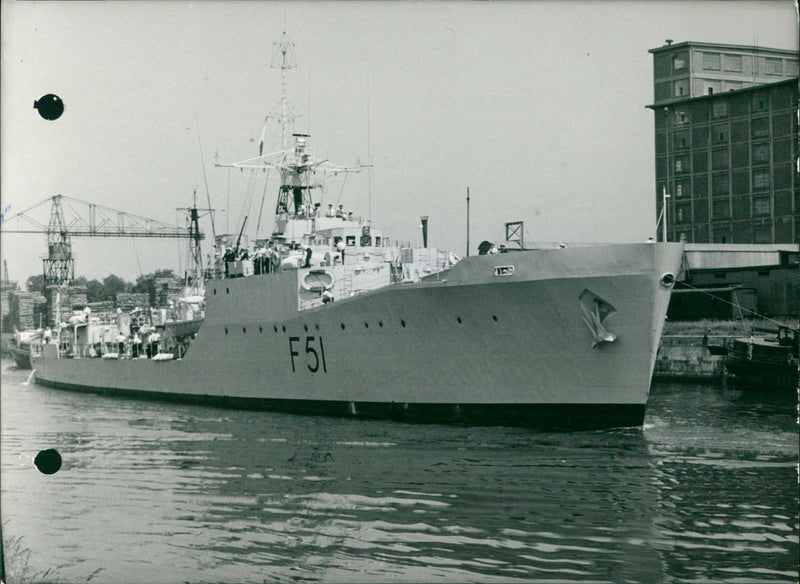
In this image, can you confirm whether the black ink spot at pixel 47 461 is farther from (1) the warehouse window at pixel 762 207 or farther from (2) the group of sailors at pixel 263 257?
(1) the warehouse window at pixel 762 207

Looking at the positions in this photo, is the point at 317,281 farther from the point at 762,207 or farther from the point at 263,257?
the point at 762,207

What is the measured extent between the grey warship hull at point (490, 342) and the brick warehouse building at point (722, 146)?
8981 mm

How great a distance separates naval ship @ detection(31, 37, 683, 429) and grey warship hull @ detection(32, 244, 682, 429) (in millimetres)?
28

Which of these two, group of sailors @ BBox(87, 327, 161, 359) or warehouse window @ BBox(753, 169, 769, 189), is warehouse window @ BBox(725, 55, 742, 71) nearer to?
warehouse window @ BBox(753, 169, 769, 189)

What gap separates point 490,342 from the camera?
61.3 ft

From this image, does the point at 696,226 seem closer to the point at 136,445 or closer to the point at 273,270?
the point at 273,270

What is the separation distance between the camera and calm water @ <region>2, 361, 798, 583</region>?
917 cm

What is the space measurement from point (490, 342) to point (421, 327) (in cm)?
171

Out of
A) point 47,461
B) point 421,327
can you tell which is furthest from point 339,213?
point 47,461

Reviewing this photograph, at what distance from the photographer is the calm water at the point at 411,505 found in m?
9.17

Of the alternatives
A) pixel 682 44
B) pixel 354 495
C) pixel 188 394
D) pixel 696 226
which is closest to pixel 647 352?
pixel 354 495

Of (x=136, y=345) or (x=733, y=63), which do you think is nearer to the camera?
(x=733, y=63)

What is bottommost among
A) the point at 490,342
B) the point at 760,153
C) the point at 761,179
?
the point at 490,342

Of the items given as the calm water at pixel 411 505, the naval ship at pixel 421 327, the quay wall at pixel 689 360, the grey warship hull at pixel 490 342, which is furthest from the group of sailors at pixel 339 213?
the quay wall at pixel 689 360
